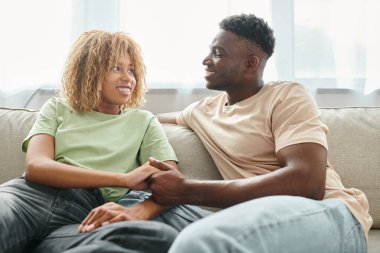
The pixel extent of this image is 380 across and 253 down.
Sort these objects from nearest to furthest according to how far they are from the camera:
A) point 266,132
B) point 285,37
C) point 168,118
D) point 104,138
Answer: point 266,132 → point 104,138 → point 168,118 → point 285,37

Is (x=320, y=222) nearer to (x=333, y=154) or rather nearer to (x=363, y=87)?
(x=333, y=154)

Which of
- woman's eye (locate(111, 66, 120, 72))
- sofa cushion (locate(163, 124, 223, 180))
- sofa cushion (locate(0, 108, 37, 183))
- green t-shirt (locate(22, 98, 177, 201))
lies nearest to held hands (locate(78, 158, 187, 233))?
green t-shirt (locate(22, 98, 177, 201))

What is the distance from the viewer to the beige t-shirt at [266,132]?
1342 millimetres

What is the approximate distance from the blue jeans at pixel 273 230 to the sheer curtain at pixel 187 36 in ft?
3.42

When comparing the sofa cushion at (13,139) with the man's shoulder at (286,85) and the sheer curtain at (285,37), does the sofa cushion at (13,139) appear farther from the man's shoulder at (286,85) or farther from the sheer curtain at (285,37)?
the man's shoulder at (286,85)

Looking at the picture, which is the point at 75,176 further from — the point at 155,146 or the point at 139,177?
the point at 155,146

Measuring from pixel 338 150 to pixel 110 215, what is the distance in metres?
0.84

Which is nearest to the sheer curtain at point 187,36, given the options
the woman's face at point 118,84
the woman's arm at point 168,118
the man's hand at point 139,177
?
the woman's arm at point 168,118

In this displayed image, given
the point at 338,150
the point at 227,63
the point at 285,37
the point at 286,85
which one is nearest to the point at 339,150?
the point at 338,150

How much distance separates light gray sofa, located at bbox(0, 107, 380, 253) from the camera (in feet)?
5.44

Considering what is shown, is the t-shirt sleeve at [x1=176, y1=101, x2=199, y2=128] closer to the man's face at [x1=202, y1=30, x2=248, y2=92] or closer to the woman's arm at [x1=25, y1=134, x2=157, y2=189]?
the man's face at [x1=202, y1=30, x2=248, y2=92]

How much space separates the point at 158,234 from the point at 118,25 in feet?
4.10

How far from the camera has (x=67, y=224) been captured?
1351 mm

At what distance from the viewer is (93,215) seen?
1.23 metres
